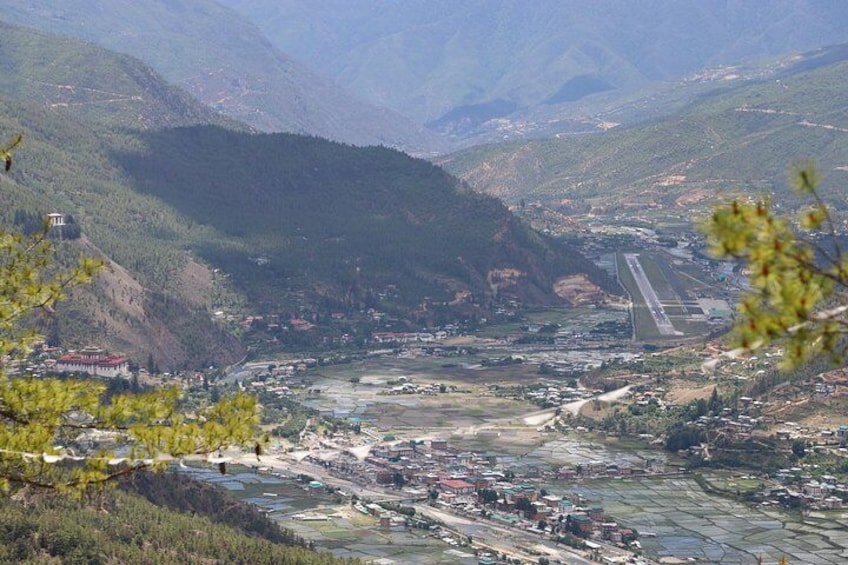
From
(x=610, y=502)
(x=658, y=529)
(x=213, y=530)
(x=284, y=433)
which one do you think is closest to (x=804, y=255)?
(x=213, y=530)

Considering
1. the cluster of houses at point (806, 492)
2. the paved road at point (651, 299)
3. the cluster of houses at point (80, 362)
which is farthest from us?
the paved road at point (651, 299)

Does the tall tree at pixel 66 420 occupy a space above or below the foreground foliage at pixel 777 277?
below

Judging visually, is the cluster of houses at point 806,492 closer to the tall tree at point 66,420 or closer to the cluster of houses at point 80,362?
the cluster of houses at point 80,362

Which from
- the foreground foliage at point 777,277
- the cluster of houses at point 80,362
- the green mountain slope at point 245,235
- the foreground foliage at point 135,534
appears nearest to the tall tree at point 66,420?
the foreground foliage at point 777,277

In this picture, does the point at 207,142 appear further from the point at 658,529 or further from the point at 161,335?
the point at 658,529

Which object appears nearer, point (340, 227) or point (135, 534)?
point (135, 534)

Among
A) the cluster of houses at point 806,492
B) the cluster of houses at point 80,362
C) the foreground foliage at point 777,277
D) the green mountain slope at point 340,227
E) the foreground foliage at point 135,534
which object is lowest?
the cluster of houses at point 806,492

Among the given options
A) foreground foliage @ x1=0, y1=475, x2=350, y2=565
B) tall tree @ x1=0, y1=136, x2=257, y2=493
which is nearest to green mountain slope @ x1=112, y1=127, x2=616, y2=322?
foreground foliage @ x1=0, y1=475, x2=350, y2=565

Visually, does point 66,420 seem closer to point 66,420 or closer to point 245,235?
point 66,420

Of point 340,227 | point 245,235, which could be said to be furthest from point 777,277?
point 340,227

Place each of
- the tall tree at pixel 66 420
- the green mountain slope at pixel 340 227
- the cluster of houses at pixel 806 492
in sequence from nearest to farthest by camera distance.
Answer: the tall tree at pixel 66 420, the cluster of houses at pixel 806 492, the green mountain slope at pixel 340 227

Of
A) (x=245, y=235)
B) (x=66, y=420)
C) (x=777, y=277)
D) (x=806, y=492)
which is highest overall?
(x=245, y=235)

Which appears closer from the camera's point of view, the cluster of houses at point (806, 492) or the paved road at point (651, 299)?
the cluster of houses at point (806, 492)
